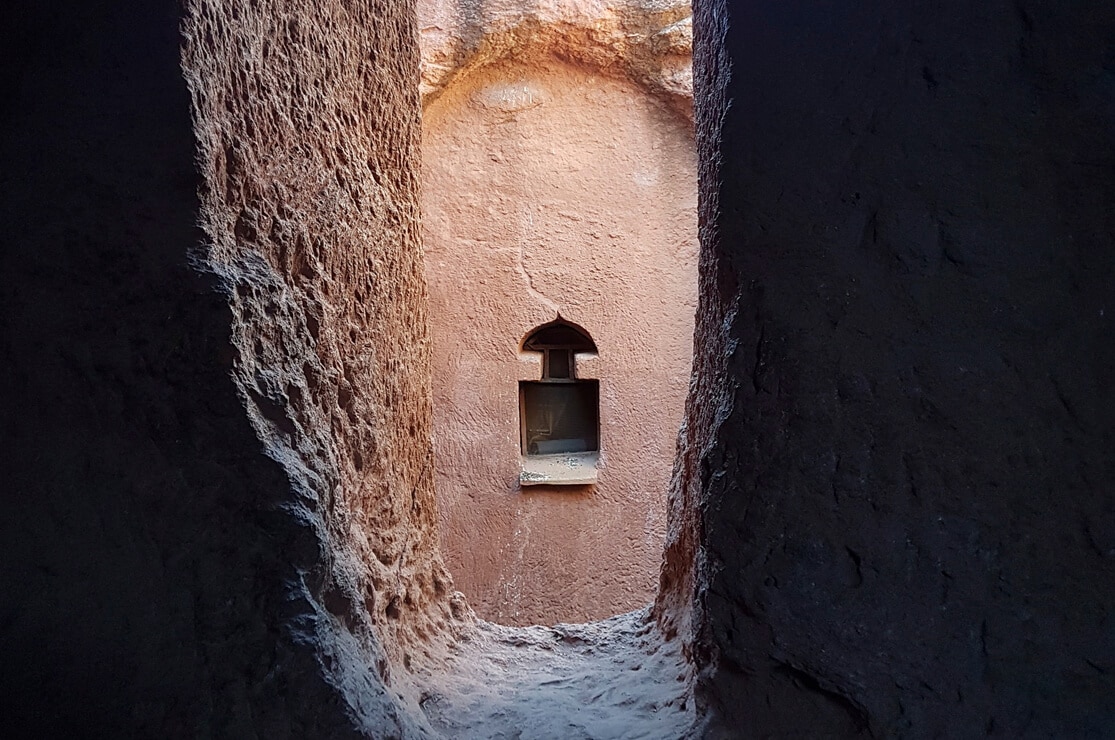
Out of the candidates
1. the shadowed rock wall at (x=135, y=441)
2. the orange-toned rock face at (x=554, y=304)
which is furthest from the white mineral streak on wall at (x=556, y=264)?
the shadowed rock wall at (x=135, y=441)

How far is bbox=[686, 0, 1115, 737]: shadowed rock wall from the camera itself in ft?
2.70

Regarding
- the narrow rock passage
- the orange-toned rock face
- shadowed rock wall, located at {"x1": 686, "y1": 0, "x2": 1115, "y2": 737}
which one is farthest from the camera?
the orange-toned rock face

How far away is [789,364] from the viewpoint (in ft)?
2.83

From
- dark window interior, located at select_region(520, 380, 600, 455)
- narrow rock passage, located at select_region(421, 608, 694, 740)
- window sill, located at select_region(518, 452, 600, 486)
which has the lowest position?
window sill, located at select_region(518, 452, 600, 486)

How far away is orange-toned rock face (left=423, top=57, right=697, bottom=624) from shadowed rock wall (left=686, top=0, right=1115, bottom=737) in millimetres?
3905

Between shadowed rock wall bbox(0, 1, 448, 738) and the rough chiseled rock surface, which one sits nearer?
shadowed rock wall bbox(0, 1, 448, 738)

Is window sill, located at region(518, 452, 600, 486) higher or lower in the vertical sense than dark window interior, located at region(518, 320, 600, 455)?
lower

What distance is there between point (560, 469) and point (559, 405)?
17.9 inches

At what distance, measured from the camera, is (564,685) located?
126 centimetres

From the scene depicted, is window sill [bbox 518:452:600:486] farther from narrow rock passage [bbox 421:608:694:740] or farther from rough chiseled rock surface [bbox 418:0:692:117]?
narrow rock passage [bbox 421:608:694:740]

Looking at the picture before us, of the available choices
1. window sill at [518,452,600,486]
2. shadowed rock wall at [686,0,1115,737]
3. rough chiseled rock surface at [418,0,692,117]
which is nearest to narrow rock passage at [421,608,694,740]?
shadowed rock wall at [686,0,1115,737]

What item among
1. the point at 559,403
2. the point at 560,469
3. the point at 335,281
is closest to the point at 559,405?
the point at 559,403

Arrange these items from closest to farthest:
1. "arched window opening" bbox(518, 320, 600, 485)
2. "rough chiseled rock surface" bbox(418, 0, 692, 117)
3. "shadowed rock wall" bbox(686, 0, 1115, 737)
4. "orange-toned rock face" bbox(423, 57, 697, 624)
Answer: "shadowed rock wall" bbox(686, 0, 1115, 737) < "orange-toned rock face" bbox(423, 57, 697, 624) < "rough chiseled rock surface" bbox(418, 0, 692, 117) < "arched window opening" bbox(518, 320, 600, 485)

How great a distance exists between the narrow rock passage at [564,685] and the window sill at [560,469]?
10.2ft
